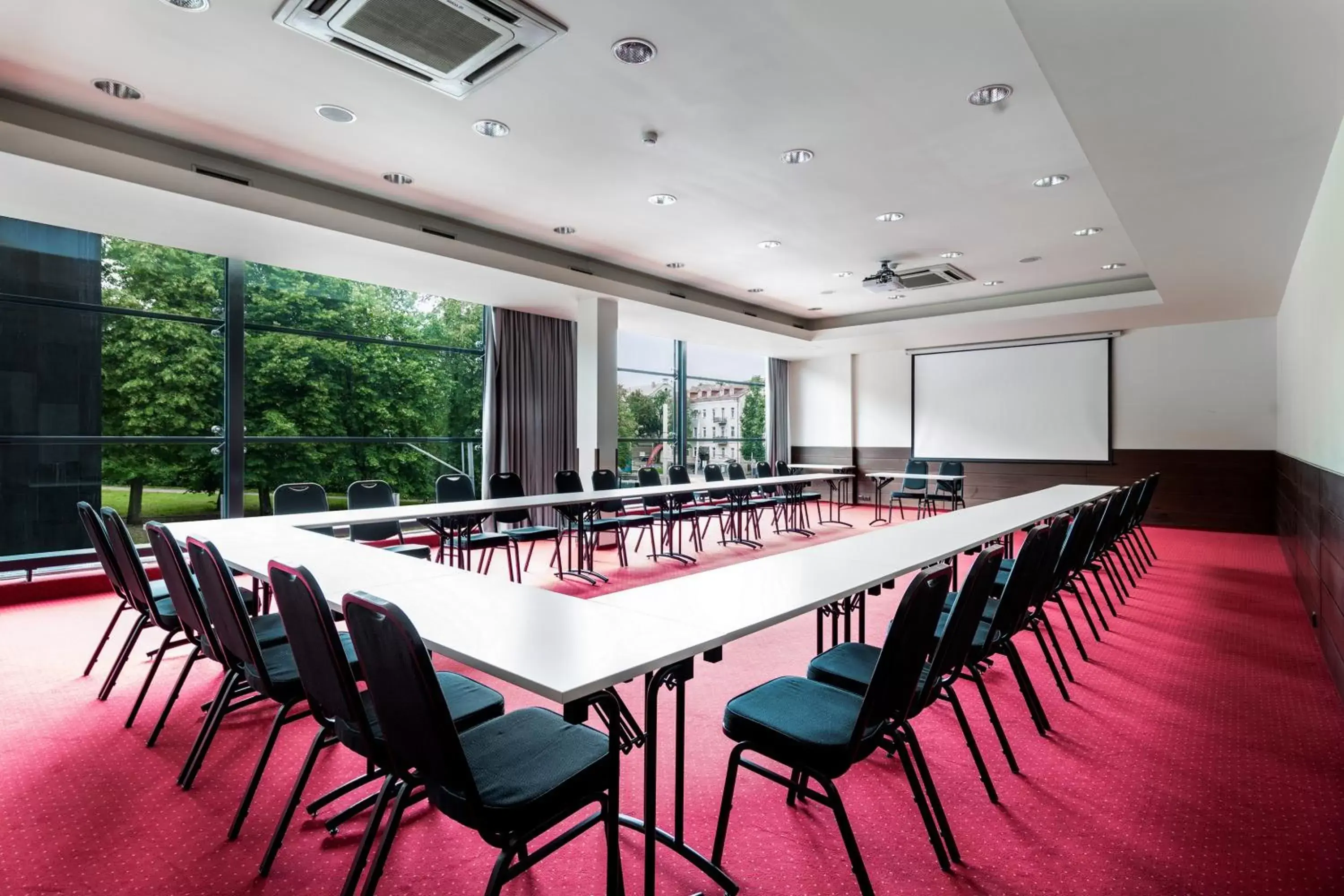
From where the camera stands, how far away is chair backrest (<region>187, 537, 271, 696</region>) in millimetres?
1965

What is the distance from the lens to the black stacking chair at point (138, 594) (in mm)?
2705

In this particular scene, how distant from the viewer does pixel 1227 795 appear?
2227 millimetres

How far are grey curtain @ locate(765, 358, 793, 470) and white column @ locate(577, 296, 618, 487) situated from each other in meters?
5.16

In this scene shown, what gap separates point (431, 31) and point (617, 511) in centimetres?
434

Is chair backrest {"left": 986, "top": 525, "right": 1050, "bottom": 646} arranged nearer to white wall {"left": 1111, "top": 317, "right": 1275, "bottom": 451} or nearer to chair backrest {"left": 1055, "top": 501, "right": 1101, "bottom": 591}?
chair backrest {"left": 1055, "top": 501, "right": 1101, "bottom": 591}

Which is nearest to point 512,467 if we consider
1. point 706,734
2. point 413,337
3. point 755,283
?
point 413,337

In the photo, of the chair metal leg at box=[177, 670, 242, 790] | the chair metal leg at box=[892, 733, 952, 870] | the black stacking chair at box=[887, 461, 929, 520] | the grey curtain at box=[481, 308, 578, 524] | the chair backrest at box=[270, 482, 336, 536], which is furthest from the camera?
the black stacking chair at box=[887, 461, 929, 520]

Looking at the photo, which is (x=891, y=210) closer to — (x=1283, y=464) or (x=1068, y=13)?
(x=1068, y=13)

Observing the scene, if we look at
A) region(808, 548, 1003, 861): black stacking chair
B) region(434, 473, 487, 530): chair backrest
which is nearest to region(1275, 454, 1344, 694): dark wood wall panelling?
region(808, 548, 1003, 861): black stacking chair

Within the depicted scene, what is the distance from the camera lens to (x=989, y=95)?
138 inches

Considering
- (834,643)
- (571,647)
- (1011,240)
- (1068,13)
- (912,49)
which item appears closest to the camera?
(571,647)

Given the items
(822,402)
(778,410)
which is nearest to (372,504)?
(778,410)

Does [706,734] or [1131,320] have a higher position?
[1131,320]

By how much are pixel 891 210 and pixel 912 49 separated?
2336 millimetres
